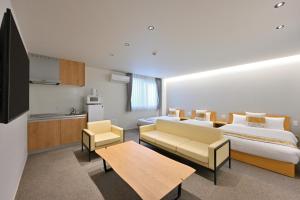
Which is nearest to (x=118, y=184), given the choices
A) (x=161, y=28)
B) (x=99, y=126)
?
(x=99, y=126)

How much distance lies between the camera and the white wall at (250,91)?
A: 139 inches

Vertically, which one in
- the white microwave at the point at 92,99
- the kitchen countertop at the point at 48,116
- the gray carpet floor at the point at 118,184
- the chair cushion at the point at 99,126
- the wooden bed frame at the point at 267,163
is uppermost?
the white microwave at the point at 92,99

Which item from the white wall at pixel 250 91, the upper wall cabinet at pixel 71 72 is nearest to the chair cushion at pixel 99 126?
the upper wall cabinet at pixel 71 72

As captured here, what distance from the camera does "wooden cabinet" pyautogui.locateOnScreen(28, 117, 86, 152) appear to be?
314 centimetres

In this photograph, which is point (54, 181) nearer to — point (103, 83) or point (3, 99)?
point (3, 99)

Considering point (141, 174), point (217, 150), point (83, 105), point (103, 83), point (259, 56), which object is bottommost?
point (141, 174)

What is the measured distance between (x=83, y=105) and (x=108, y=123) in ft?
4.38

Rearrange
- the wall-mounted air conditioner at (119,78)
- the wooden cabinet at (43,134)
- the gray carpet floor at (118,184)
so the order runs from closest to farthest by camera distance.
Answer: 1. the gray carpet floor at (118,184)
2. the wooden cabinet at (43,134)
3. the wall-mounted air conditioner at (119,78)

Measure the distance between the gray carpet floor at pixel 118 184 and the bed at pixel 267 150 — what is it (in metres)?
0.15

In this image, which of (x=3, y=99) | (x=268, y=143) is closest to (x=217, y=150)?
(x=268, y=143)

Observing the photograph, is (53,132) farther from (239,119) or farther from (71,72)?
(239,119)

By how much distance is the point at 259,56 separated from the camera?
3.38 m

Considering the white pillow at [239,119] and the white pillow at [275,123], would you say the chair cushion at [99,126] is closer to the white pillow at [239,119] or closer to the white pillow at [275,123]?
the white pillow at [239,119]

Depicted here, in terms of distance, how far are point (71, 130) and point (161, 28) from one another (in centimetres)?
360
